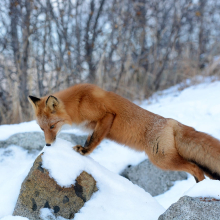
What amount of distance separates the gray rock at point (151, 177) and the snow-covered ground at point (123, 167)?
0.09m

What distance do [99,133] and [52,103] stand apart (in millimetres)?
599

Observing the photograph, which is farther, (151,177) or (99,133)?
(151,177)

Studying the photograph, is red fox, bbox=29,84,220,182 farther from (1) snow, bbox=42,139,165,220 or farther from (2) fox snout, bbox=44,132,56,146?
(1) snow, bbox=42,139,165,220

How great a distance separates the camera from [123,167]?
11.5ft

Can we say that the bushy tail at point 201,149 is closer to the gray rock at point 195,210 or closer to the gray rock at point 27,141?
the gray rock at point 195,210

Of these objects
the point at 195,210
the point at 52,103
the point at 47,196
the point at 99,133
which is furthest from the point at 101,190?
the point at 52,103

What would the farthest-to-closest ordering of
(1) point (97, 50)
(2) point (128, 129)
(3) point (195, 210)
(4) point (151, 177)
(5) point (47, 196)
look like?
(1) point (97, 50)
(4) point (151, 177)
(2) point (128, 129)
(5) point (47, 196)
(3) point (195, 210)

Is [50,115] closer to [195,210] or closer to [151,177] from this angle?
[195,210]

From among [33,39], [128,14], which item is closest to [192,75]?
[128,14]

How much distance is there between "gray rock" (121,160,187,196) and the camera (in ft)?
10.9

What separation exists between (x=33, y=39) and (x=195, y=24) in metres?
5.87

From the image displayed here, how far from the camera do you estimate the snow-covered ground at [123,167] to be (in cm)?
193

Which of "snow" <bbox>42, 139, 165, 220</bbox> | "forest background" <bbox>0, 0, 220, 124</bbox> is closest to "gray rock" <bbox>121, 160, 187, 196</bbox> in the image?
"snow" <bbox>42, 139, 165, 220</bbox>

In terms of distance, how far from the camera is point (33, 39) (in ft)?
20.2
